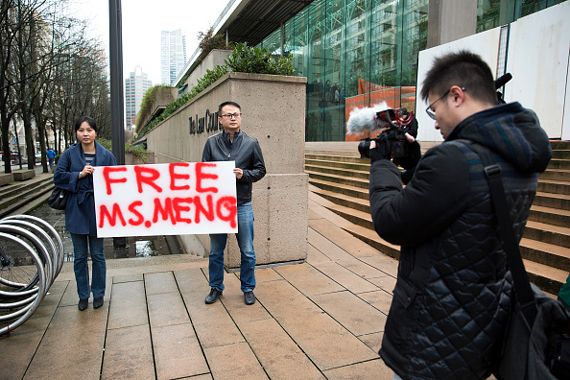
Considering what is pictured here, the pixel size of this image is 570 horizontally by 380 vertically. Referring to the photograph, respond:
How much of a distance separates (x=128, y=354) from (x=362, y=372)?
5.98 ft

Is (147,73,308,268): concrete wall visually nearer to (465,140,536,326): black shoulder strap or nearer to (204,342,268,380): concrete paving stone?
A: (204,342,268,380): concrete paving stone

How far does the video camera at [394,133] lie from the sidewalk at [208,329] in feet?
6.08

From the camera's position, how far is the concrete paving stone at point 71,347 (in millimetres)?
3014

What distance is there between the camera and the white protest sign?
13.6 feet

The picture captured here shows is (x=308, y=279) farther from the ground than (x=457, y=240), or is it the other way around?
(x=457, y=240)

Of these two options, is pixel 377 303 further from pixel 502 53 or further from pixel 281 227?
pixel 502 53

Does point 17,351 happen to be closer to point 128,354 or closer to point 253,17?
point 128,354

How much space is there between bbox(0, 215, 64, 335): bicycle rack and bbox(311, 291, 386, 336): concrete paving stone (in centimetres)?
256

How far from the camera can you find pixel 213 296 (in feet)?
14.0

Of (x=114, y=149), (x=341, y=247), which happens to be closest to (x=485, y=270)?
(x=341, y=247)

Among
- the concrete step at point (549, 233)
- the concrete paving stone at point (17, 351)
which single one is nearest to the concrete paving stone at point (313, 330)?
the concrete paving stone at point (17, 351)

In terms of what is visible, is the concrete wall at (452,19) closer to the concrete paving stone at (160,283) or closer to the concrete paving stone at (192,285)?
the concrete paving stone at (192,285)

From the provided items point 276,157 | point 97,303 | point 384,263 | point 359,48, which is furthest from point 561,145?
point 359,48

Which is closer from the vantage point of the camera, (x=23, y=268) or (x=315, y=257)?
(x=23, y=268)
